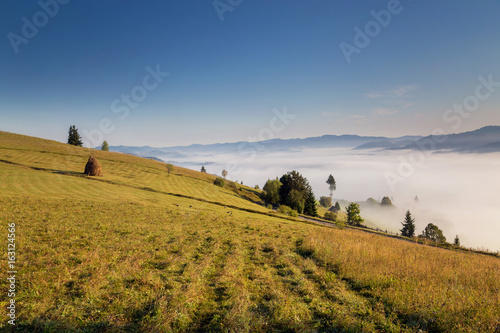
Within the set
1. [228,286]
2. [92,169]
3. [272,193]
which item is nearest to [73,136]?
[92,169]

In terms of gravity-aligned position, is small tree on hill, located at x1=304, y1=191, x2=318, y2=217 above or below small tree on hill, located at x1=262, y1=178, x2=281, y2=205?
below

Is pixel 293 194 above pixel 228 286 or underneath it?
underneath

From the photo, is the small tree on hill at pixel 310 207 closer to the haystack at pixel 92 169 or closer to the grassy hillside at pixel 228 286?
the haystack at pixel 92 169

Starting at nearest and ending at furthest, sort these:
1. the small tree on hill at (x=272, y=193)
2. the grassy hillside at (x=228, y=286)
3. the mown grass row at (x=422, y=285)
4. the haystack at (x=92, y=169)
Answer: the grassy hillside at (x=228, y=286)
the mown grass row at (x=422, y=285)
the haystack at (x=92, y=169)
the small tree on hill at (x=272, y=193)

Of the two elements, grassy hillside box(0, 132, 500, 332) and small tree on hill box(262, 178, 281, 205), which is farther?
small tree on hill box(262, 178, 281, 205)

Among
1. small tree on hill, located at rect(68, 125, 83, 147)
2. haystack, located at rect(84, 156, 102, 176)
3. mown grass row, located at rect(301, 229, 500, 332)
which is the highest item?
small tree on hill, located at rect(68, 125, 83, 147)

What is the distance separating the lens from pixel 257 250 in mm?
12891

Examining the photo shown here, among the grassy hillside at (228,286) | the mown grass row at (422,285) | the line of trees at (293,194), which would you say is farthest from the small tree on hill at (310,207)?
the grassy hillside at (228,286)

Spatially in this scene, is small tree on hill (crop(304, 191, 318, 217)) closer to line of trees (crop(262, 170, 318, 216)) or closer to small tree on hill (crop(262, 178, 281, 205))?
line of trees (crop(262, 170, 318, 216))

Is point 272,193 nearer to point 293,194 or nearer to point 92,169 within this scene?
point 293,194

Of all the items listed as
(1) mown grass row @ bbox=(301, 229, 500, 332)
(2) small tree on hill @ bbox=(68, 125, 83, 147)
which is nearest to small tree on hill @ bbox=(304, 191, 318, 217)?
(1) mown grass row @ bbox=(301, 229, 500, 332)

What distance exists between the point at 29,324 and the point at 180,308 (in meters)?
3.83

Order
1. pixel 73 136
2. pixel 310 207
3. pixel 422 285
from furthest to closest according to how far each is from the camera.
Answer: pixel 73 136, pixel 310 207, pixel 422 285

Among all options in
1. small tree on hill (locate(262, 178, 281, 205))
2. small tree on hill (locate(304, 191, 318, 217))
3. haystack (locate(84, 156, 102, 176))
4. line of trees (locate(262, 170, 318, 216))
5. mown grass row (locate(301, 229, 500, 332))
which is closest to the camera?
mown grass row (locate(301, 229, 500, 332))
